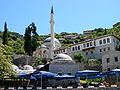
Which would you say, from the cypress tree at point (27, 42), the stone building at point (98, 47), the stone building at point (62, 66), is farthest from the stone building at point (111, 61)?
the cypress tree at point (27, 42)

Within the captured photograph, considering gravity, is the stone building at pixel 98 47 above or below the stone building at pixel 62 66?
A: above

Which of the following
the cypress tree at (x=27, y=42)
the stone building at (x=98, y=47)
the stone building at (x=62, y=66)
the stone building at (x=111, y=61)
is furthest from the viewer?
the cypress tree at (x=27, y=42)

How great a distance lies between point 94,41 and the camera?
187 ft

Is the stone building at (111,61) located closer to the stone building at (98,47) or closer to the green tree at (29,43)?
the stone building at (98,47)

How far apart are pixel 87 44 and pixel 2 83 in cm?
3607

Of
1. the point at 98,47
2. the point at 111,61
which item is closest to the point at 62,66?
the point at 111,61

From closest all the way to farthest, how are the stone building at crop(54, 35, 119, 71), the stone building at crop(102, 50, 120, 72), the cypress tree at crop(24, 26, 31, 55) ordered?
the stone building at crop(102, 50, 120, 72) < the stone building at crop(54, 35, 119, 71) < the cypress tree at crop(24, 26, 31, 55)

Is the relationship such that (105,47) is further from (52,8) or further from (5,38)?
(5,38)

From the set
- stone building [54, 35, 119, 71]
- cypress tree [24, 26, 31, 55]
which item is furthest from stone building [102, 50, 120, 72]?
cypress tree [24, 26, 31, 55]

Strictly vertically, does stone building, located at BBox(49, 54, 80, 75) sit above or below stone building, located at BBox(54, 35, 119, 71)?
below

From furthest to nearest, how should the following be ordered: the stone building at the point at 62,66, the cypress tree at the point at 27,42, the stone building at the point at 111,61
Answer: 1. the cypress tree at the point at 27,42
2. the stone building at the point at 111,61
3. the stone building at the point at 62,66

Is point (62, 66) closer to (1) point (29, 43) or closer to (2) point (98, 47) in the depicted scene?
(2) point (98, 47)

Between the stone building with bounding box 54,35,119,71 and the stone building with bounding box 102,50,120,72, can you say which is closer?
the stone building with bounding box 102,50,120,72

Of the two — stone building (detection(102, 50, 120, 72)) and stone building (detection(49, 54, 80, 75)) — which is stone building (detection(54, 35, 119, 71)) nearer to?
stone building (detection(102, 50, 120, 72))
